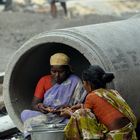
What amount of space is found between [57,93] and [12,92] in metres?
0.84

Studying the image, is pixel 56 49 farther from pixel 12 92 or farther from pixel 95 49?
pixel 95 49

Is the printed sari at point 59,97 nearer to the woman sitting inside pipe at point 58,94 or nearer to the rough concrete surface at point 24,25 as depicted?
the woman sitting inside pipe at point 58,94

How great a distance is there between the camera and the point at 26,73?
8.28 metres

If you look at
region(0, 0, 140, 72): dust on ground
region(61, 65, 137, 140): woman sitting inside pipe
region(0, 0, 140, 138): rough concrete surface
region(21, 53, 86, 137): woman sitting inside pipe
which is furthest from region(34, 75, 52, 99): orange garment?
region(0, 0, 140, 138): rough concrete surface

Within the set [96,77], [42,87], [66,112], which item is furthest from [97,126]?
[42,87]

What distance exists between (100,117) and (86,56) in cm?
122

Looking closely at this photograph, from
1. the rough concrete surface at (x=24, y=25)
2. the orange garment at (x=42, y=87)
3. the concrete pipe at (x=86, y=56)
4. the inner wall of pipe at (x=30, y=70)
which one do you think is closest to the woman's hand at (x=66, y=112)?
the concrete pipe at (x=86, y=56)

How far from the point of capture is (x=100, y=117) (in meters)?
6.11

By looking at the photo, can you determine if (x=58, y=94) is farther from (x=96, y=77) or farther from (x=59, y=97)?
(x=96, y=77)

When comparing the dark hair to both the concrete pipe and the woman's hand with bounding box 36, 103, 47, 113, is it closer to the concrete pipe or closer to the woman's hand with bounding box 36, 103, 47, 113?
the concrete pipe

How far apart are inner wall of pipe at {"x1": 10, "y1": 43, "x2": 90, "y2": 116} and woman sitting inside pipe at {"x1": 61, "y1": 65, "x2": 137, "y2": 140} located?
1.76m

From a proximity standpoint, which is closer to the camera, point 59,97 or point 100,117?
point 100,117

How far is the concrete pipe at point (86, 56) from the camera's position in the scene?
23.5ft

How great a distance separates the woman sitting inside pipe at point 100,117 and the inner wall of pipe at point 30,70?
1764 mm
